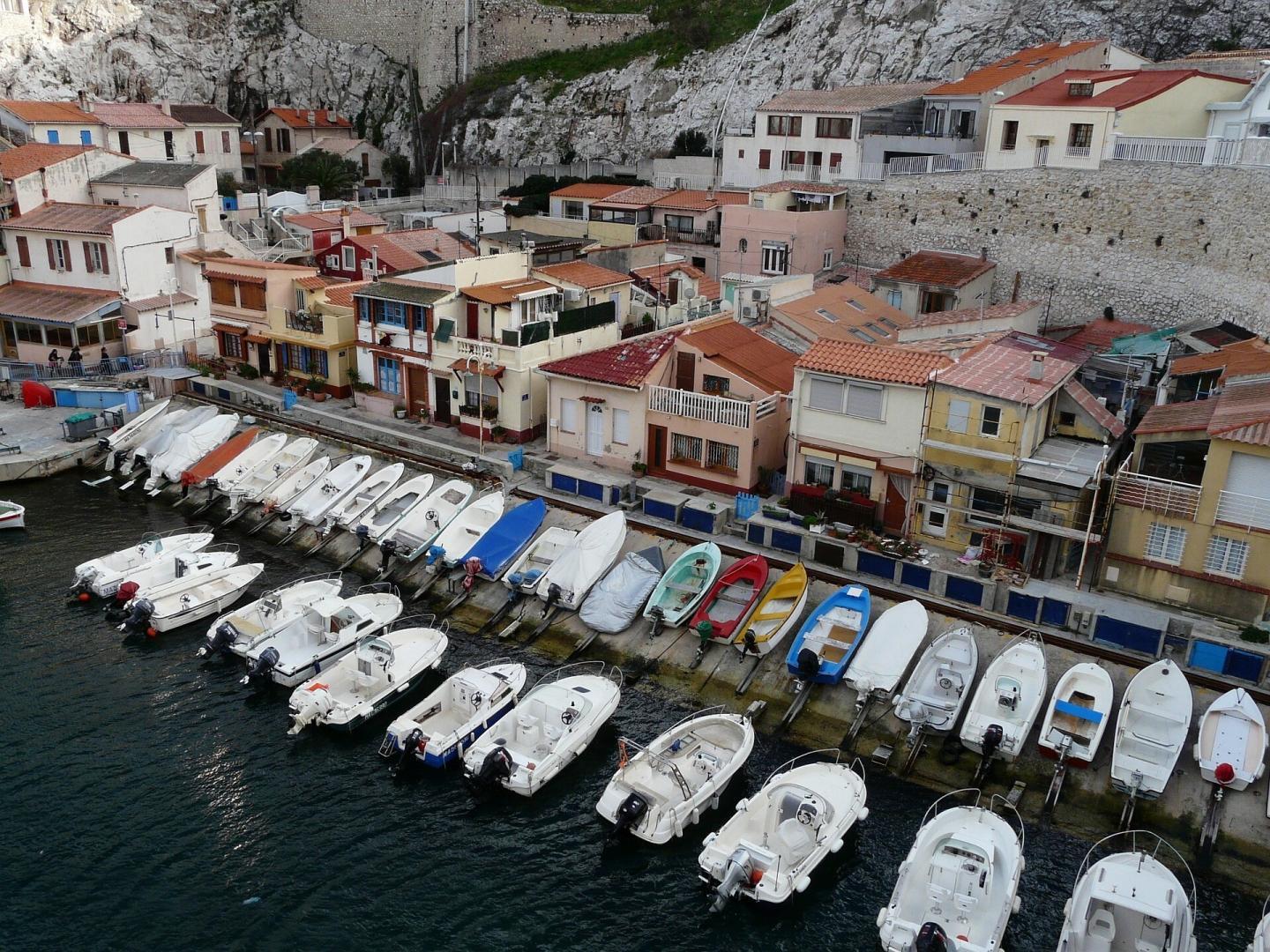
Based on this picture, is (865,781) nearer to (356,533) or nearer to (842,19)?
(356,533)

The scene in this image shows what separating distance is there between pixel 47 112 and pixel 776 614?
62244 millimetres

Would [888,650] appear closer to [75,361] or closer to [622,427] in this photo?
[622,427]

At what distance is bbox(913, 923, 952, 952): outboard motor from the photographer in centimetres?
1781

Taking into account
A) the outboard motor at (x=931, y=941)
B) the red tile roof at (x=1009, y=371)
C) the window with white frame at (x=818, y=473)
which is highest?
the red tile roof at (x=1009, y=371)

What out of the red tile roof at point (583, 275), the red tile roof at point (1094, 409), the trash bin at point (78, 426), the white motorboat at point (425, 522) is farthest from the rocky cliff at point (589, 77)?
the white motorboat at point (425, 522)

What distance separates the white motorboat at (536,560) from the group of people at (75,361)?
90.2ft

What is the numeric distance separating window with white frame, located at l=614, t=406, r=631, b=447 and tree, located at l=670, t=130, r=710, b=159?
44807 mm

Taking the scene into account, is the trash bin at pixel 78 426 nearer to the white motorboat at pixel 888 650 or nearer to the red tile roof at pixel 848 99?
the white motorboat at pixel 888 650

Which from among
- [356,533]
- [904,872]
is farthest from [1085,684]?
[356,533]

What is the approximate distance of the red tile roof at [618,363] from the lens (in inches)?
1388

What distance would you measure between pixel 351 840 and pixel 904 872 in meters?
11.6

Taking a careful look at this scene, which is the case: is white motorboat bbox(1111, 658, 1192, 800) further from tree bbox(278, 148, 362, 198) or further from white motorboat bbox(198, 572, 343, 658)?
tree bbox(278, 148, 362, 198)

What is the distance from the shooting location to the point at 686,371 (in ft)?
118

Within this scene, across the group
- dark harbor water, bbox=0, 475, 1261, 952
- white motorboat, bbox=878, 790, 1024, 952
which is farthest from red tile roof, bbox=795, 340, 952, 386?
white motorboat, bbox=878, 790, 1024, 952
